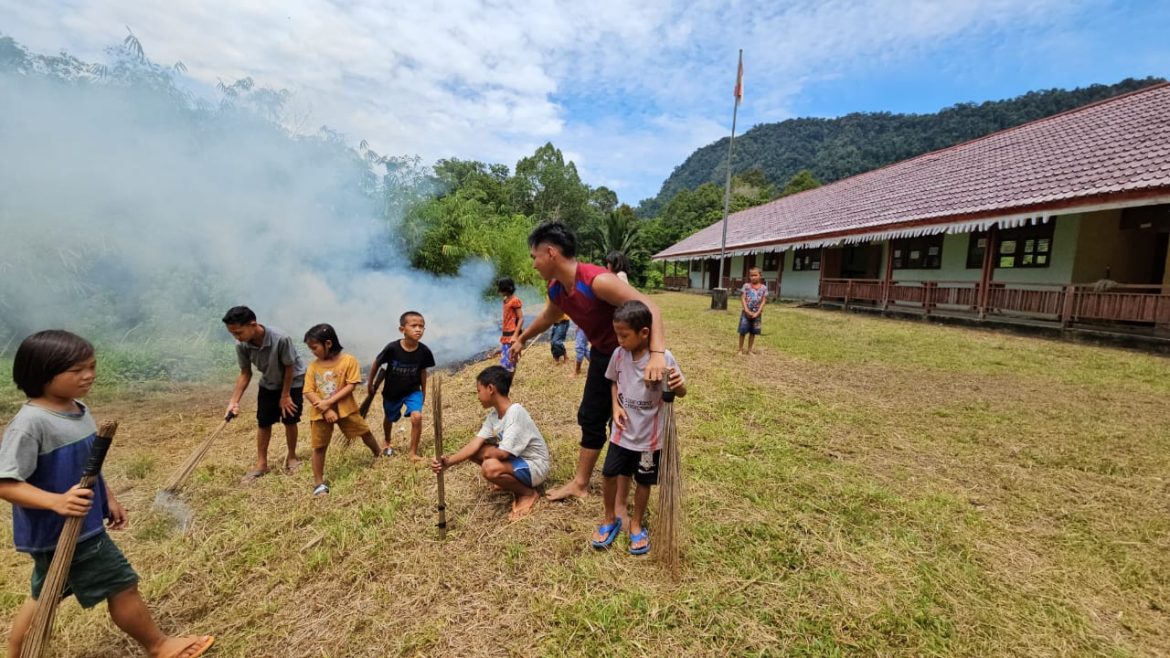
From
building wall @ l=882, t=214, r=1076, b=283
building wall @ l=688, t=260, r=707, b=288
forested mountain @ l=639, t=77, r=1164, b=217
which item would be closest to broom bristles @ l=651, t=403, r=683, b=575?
building wall @ l=882, t=214, r=1076, b=283

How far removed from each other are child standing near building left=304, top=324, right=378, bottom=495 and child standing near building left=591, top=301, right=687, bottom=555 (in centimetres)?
208

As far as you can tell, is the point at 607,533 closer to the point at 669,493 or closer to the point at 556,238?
the point at 669,493

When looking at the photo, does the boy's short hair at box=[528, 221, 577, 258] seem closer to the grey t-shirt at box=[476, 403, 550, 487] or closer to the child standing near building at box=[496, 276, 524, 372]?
the grey t-shirt at box=[476, 403, 550, 487]

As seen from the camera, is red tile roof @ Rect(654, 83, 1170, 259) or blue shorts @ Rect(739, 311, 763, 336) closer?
blue shorts @ Rect(739, 311, 763, 336)

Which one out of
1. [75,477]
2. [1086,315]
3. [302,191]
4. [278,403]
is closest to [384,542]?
[75,477]

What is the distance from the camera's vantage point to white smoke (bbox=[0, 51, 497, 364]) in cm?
764

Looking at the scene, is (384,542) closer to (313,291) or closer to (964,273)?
(313,291)

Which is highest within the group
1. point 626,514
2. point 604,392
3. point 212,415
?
point 604,392

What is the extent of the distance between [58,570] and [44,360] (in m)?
0.70

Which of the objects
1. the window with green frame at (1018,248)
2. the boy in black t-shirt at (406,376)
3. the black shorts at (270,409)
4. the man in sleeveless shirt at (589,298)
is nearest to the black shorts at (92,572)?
the man in sleeveless shirt at (589,298)

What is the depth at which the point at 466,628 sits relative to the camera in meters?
2.08

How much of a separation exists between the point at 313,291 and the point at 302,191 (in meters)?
2.26

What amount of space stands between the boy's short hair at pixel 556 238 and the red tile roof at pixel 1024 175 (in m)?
10.4

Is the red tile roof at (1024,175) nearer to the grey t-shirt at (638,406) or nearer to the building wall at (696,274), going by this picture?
the building wall at (696,274)
